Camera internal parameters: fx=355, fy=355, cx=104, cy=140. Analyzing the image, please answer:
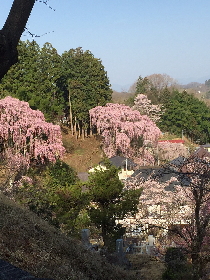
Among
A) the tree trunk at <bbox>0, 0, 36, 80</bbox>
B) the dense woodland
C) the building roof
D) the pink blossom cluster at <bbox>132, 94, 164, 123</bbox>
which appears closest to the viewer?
the tree trunk at <bbox>0, 0, 36, 80</bbox>

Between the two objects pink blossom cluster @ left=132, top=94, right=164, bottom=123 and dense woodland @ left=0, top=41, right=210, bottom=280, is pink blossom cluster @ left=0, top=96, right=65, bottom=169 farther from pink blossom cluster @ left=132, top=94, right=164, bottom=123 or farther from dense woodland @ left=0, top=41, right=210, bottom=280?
pink blossom cluster @ left=132, top=94, right=164, bottom=123

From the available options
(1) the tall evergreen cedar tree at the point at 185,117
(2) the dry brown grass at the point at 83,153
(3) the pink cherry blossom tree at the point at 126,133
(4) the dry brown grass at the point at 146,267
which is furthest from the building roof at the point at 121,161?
(1) the tall evergreen cedar tree at the point at 185,117

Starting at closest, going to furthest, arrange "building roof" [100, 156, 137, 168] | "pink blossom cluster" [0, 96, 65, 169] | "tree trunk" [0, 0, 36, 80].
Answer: "tree trunk" [0, 0, 36, 80], "pink blossom cluster" [0, 96, 65, 169], "building roof" [100, 156, 137, 168]

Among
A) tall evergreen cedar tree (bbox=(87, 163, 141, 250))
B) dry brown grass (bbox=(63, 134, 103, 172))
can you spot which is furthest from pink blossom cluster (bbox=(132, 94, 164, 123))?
tall evergreen cedar tree (bbox=(87, 163, 141, 250))

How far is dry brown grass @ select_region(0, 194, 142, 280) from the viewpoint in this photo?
589 centimetres

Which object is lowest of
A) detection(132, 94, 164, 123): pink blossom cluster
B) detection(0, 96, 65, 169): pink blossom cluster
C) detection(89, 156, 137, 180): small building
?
detection(89, 156, 137, 180): small building

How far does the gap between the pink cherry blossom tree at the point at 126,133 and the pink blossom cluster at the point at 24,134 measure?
8778 millimetres

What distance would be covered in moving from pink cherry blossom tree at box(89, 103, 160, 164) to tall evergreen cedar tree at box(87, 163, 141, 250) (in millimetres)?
17877

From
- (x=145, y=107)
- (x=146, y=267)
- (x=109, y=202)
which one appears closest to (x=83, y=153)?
(x=145, y=107)

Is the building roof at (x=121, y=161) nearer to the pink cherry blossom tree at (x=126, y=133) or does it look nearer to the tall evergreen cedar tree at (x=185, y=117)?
the pink cherry blossom tree at (x=126, y=133)

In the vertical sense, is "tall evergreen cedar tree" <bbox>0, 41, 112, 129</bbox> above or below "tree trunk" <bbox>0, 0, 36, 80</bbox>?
above

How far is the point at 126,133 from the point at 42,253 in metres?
25.8

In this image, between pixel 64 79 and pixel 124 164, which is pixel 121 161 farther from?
pixel 64 79

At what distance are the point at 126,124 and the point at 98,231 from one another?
16019 mm
